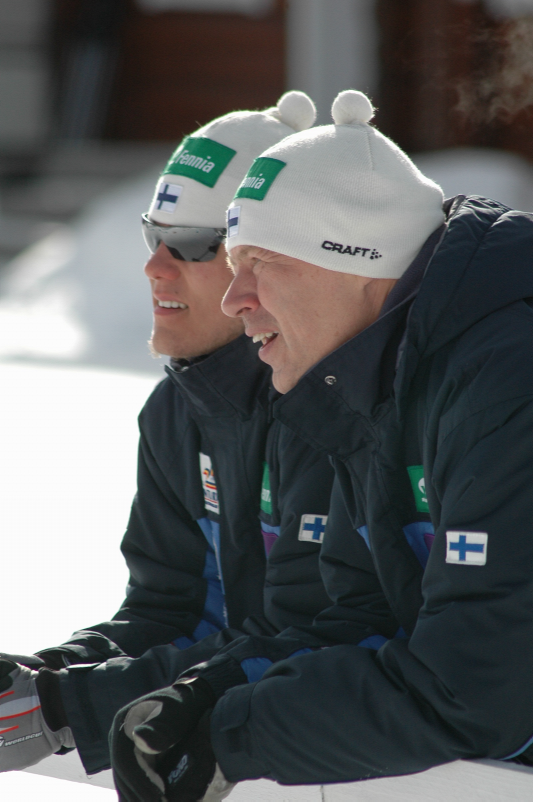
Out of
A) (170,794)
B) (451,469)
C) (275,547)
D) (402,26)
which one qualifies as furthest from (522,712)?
(402,26)

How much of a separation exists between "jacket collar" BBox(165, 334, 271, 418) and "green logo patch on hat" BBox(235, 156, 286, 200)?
0.43 meters

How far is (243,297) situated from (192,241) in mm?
521

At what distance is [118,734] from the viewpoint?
1354 mm

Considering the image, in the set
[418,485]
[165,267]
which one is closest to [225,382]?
[165,267]

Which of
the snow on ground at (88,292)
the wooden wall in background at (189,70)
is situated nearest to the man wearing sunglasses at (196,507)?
the snow on ground at (88,292)

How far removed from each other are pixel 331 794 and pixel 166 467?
2.83 ft

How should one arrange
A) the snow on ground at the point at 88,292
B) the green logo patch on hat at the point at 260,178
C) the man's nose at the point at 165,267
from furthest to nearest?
the snow on ground at the point at 88,292 → the man's nose at the point at 165,267 → the green logo patch on hat at the point at 260,178

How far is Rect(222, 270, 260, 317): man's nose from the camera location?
1.64 meters

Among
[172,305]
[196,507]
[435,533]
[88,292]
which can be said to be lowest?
[88,292]

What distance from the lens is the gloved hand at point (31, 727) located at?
1.67m

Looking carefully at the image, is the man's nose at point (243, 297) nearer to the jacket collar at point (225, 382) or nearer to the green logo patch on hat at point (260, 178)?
the green logo patch on hat at point (260, 178)

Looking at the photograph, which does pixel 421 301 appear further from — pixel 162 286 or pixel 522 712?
pixel 162 286

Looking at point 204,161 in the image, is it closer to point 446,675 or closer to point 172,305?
point 172,305

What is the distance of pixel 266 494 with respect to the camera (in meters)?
1.94
